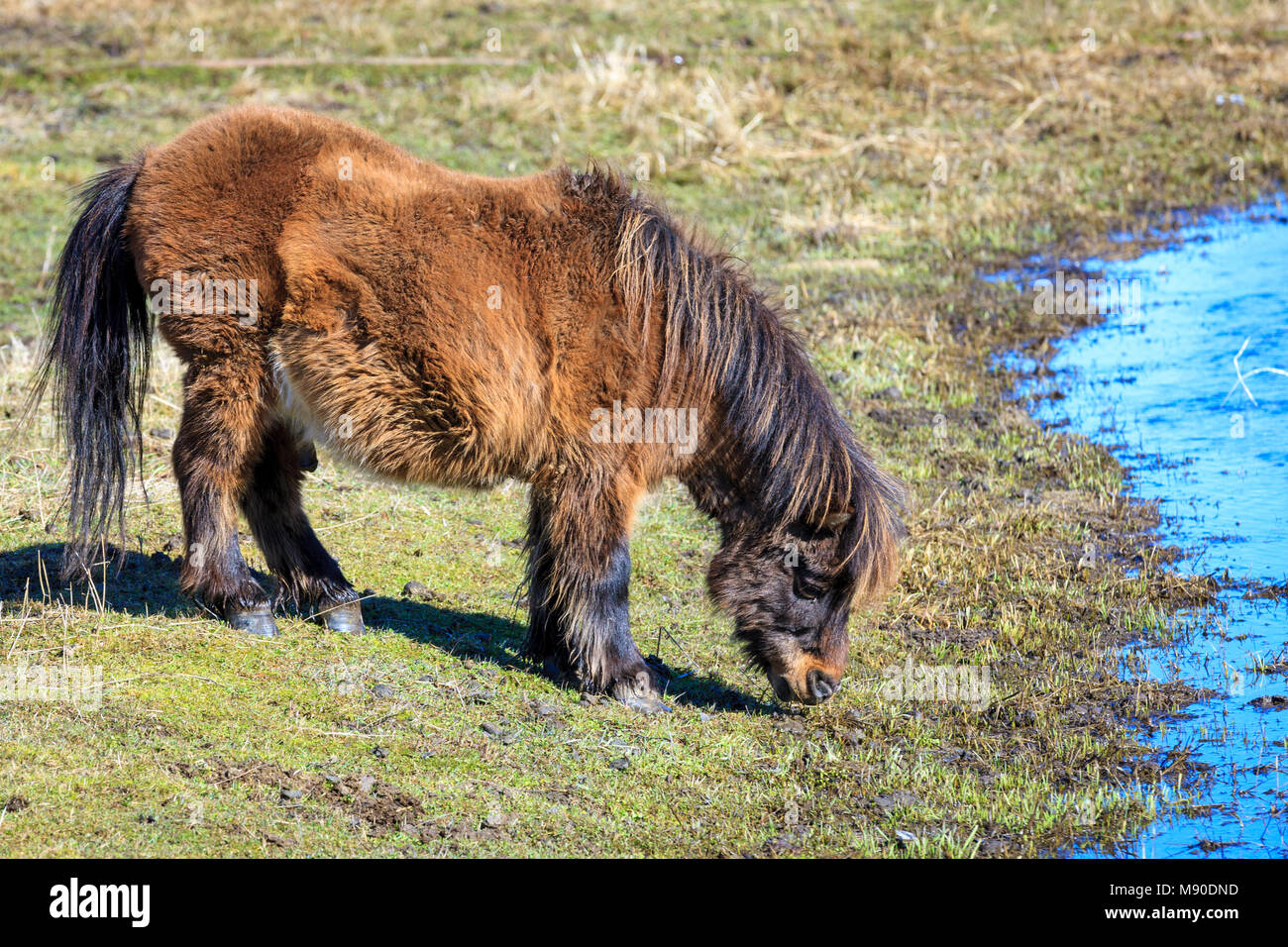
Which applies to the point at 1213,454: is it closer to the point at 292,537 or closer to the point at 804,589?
the point at 804,589

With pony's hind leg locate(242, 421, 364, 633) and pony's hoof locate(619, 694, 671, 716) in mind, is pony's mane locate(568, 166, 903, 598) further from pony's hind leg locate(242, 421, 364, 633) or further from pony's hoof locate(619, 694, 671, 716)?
pony's hind leg locate(242, 421, 364, 633)

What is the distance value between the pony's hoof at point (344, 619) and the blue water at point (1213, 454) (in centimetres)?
345

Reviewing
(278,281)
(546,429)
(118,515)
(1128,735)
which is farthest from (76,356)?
(1128,735)

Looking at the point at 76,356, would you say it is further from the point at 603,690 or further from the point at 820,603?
the point at 820,603

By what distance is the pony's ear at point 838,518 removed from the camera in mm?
5477

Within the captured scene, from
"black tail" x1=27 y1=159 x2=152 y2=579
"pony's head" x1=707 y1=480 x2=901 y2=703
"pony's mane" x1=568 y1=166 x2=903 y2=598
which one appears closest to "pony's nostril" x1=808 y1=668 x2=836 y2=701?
"pony's head" x1=707 y1=480 x2=901 y2=703

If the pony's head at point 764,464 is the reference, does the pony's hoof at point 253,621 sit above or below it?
below

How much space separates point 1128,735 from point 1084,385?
446 cm

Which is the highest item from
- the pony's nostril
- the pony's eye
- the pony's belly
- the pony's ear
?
the pony's belly

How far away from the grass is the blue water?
18 cm

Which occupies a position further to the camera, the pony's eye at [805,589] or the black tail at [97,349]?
the black tail at [97,349]

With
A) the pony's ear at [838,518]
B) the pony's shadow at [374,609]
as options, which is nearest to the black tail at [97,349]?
the pony's shadow at [374,609]

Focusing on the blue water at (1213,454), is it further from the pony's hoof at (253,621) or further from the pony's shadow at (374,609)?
the pony's hoof at (253,621)

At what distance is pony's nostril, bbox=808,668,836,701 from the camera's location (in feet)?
18.3
